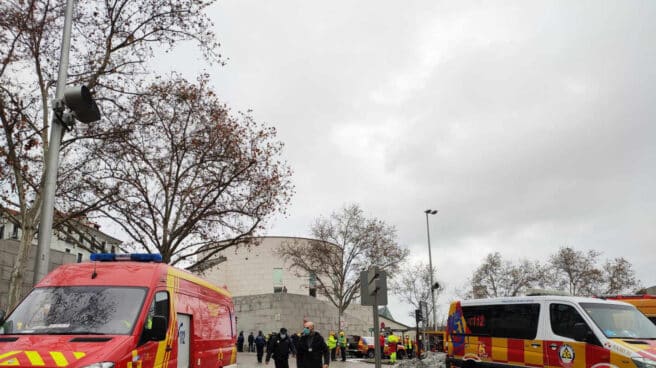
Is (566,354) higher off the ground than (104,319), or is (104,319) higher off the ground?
(104,319)

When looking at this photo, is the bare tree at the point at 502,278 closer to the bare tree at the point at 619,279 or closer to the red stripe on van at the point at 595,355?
the bare tree at the point at 619,279

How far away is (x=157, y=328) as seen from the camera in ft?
21.7

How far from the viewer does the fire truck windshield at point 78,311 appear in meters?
6.53

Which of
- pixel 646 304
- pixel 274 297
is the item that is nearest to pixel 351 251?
pixel 274 297

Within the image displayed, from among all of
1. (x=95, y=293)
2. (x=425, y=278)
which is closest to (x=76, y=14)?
(x=95, y=293)

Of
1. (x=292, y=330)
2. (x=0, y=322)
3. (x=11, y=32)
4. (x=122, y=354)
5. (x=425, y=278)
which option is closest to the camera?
(x=122, y=354)

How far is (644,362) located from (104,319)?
8.63 m

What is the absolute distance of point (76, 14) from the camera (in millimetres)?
14109

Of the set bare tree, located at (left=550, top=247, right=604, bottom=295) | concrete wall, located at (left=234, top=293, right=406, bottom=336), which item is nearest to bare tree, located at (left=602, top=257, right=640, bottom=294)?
bare tree, located at (left=550, top=247, right=604, bottom=295)

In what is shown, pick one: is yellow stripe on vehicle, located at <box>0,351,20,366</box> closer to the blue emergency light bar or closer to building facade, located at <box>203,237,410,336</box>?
the blue emergency light bar

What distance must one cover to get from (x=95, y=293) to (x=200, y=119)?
13.4 meters

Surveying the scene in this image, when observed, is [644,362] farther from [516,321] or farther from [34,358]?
[34,358]

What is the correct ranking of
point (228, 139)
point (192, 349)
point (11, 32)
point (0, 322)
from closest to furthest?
point (0, 322) → point (192, 349) → point (11, 32) → point (228, 139)

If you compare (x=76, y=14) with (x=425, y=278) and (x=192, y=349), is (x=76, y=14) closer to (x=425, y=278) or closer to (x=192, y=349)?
(x=192, y=349)
